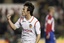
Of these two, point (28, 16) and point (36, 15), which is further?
point (36, 15)

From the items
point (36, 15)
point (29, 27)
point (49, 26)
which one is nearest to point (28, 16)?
point (29, 27)

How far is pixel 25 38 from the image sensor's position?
9.12 meters

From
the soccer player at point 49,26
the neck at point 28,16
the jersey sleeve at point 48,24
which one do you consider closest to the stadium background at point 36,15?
the soccer player at point 49,26

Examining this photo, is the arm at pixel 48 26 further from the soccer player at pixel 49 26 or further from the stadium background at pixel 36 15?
the stadium background at pixel 36 15

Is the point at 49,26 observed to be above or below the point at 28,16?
below

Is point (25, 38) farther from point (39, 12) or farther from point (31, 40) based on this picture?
point (39, 12)

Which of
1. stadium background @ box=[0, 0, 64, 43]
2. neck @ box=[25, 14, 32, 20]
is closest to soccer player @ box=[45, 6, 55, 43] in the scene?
stadium background @ box=[0, 0, 64, 43]

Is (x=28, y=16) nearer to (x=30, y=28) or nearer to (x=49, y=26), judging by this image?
(x=30, y=28)

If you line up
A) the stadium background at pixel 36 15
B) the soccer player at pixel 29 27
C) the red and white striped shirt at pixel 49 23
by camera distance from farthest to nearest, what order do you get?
1. the stadium background at pixel 36 15
2. the red and white striped shirt at pixel 49 23
3. the soccer player at pixel 29 27

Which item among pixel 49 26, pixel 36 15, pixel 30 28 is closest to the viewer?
pixel 30 28

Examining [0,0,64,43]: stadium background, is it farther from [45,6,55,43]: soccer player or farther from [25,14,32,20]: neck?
[25,14,32,20]: neck

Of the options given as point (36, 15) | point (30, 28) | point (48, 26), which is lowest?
point (36, 15)

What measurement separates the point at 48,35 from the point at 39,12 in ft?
15.2

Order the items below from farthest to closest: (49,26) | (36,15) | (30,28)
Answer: (36,15)
(49,26)
(30,28)
